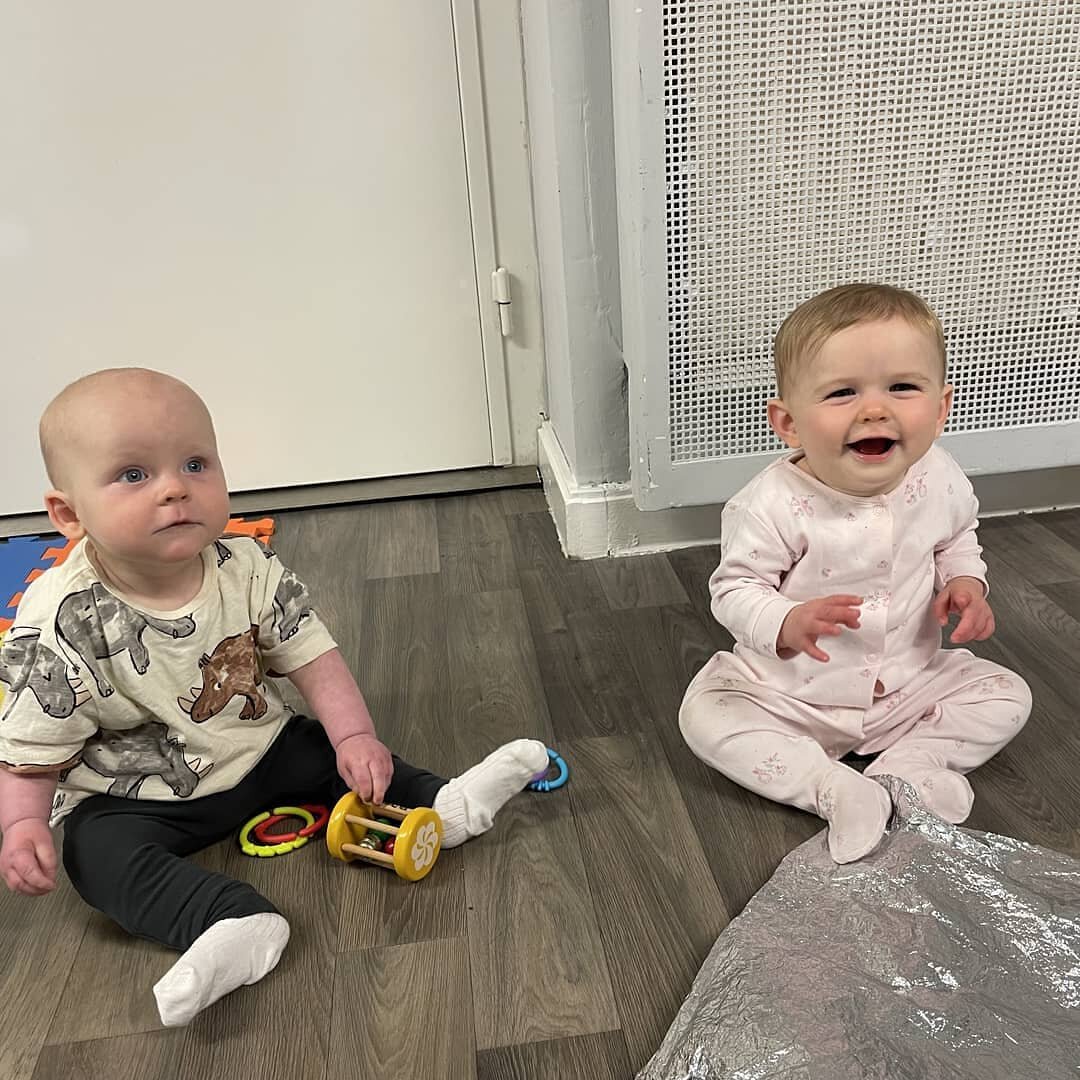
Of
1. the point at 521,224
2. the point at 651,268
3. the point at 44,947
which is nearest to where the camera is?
the point at 44,947

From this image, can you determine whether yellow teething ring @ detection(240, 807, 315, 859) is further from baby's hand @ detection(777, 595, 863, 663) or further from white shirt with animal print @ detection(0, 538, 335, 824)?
baby's hand @ detection(777, 595, 863, 663)

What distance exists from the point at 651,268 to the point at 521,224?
525 mm

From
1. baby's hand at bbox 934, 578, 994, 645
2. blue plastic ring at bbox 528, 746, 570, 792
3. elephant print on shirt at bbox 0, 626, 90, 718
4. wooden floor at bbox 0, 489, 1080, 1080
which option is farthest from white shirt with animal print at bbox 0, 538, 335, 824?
baby's hand at bbox 934, 578, 994, 645

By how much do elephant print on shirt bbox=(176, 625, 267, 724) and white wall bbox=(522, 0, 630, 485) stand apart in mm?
705

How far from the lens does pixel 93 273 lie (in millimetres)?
1781

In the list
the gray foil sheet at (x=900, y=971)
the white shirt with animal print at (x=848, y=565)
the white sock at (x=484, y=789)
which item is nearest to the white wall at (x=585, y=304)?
the white shirt with animal print at (x=848, y=565)

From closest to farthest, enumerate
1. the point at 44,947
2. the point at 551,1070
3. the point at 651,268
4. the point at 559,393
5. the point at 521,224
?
the point at 551,1070 < the point at 44,947 < the point at 651,268 < the point at 559,393 < the point at 521,224

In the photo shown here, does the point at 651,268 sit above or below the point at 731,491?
above

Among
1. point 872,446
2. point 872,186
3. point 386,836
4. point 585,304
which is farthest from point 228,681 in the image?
point 872,186

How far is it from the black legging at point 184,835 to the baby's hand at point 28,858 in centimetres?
5

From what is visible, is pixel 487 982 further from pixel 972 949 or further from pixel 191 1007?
pixel 972 949

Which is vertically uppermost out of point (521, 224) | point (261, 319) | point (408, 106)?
point (408, 106)

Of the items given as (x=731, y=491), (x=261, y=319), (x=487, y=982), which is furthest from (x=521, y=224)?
(x=487, y=982)

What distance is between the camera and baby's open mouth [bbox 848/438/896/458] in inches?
39.8
